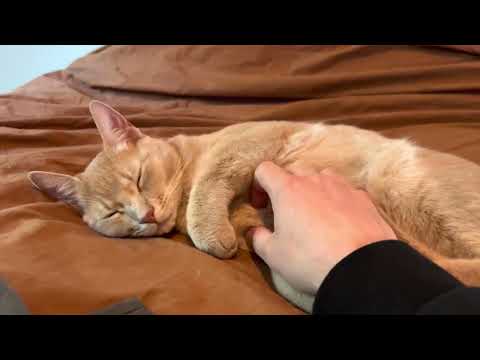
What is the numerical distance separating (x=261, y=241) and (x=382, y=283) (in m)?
0.40

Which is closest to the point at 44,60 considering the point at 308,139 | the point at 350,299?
the point at 308,139

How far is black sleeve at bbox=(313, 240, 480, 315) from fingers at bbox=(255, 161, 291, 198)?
35 centimetres

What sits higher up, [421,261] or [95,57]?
[95,57]

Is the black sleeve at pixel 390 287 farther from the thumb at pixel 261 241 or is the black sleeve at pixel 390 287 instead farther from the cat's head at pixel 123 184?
the cat's head at pixel 123 184

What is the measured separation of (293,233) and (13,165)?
1.12 meters

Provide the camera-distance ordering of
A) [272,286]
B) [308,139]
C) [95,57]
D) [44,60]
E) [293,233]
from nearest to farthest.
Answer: [293,233]
[272,286]
[308,139]
[95,57]
[44,60]

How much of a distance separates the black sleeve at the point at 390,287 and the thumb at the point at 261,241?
27 centimetres

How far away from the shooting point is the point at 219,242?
1.10 meters

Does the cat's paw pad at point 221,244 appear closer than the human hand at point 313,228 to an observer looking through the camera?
No

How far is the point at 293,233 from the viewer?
3.06ft

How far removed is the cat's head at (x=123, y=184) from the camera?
1.27 m

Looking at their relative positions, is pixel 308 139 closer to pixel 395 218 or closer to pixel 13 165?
pixel 395 218

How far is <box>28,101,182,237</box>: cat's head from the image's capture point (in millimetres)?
1271

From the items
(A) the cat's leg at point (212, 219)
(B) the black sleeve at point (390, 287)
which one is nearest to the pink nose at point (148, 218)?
(A) the cat's leg at point (212, 219)
